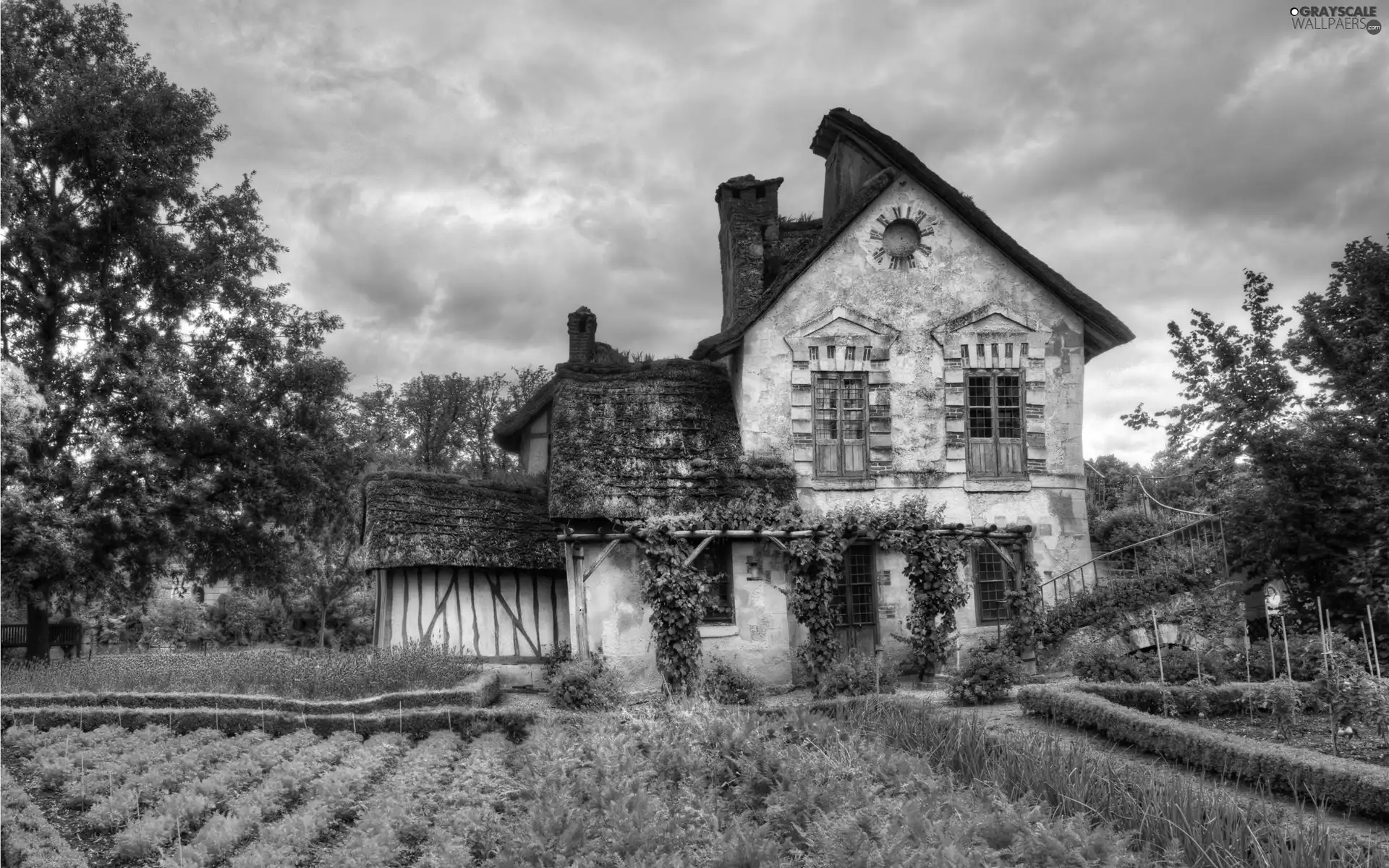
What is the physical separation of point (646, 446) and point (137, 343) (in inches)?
446

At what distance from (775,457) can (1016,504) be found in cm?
411

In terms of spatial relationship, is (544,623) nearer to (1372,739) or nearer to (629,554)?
(629,554)

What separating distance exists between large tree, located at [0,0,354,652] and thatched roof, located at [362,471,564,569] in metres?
4.42

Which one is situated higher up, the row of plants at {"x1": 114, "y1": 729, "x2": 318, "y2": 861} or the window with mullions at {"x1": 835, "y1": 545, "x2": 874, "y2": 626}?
the window with mullions at {"x1": 835, "y1": 545, "x2": 874, "y2": 626}

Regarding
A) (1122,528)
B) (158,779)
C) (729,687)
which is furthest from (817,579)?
(1122,528)

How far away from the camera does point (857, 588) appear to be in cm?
1677

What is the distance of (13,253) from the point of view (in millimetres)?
20391

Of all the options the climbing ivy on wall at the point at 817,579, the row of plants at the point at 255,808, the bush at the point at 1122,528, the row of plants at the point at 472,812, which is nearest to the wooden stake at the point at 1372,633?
the climbing ivy on wall at the point at 817,579

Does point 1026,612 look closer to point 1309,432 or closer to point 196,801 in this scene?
point 1309,432

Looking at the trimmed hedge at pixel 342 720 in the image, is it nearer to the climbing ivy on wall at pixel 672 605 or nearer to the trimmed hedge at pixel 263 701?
the trimmed hedge at pixel 263 701

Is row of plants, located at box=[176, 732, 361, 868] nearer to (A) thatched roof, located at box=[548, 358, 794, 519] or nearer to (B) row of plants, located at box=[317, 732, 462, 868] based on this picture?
(B) row of plants, located at box=[317, 732, 462, 868]

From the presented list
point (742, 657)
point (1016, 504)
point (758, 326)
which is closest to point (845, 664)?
point (742, 657)

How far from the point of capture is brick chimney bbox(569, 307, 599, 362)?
2067 cm

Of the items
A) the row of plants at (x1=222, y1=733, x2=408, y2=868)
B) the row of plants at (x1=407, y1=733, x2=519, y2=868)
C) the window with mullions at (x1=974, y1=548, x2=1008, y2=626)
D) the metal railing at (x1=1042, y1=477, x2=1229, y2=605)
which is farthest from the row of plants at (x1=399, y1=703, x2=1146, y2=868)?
the metal railing at (x1=1042, y1=477, x2=1229, y2=605)
